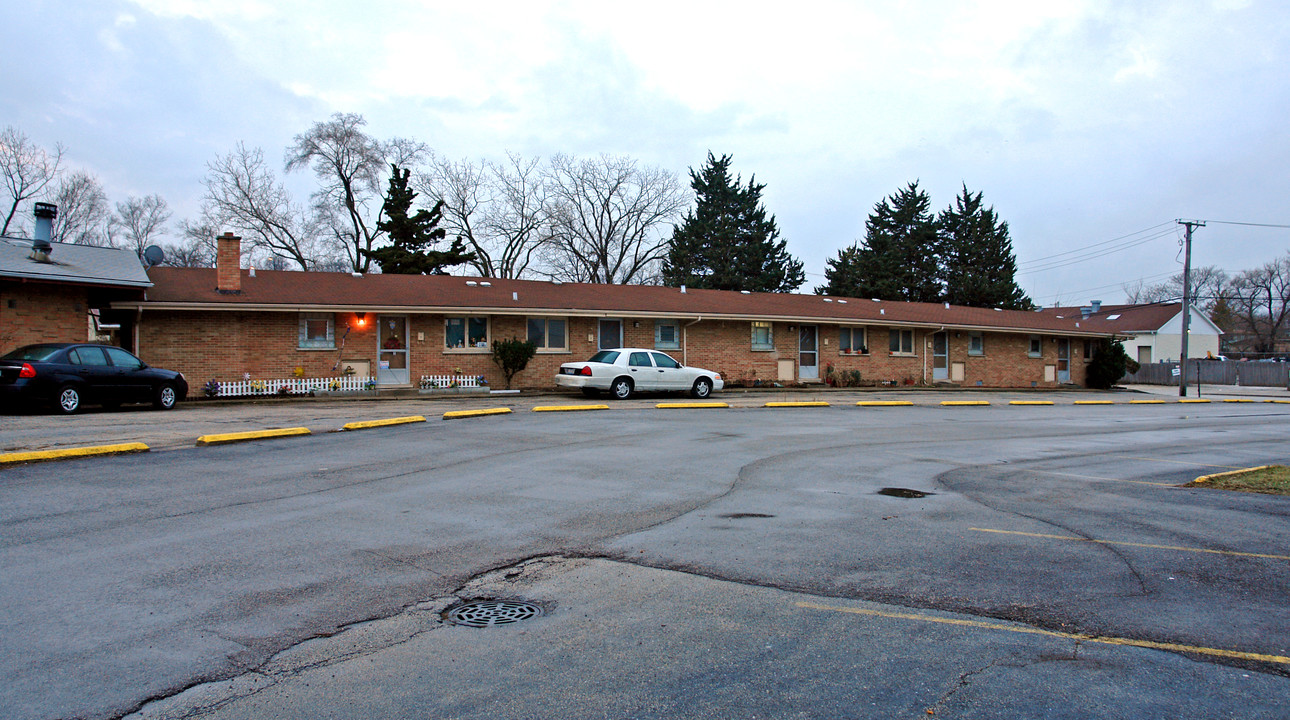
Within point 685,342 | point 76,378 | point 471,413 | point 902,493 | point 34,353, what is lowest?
point 902,493

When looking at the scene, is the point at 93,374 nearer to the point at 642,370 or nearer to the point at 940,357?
the point at 642,370

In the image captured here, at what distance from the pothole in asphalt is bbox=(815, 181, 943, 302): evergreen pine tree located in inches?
1927

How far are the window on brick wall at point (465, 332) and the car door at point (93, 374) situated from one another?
372 inches

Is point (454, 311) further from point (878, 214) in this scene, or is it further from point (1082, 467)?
point (878, 214)

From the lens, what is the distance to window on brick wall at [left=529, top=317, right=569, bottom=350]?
2453cm

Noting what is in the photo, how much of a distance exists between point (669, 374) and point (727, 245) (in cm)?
3030

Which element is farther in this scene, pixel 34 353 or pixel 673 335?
pixel 673 335

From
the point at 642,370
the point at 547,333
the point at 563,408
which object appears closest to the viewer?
the point at 563,408

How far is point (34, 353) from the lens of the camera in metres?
14.1

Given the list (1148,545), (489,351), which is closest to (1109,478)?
(1148,545)

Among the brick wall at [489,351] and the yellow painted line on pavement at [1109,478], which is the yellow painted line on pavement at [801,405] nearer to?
the brick wall at [489,351]

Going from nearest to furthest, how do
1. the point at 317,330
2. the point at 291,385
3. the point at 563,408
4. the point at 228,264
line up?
1. the point at 563,408
2. the point at 291,385
3. the point at 228,264
4. the point at 317,330

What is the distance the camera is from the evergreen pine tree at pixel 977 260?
181ft

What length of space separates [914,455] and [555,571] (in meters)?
7.61
